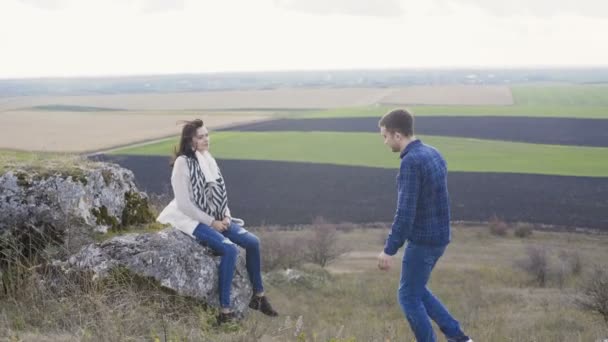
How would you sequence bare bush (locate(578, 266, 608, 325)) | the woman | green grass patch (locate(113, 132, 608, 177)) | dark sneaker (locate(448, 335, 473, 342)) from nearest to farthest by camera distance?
dark sneaker (locate(448, 335, 473, 342)), the woman, bare bush (locate(578, 266, 608, 325)), green grass patch (locate(113, 132, 608, 177))

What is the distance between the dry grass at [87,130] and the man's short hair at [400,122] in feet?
135

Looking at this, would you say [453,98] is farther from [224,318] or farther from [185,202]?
[224,318]

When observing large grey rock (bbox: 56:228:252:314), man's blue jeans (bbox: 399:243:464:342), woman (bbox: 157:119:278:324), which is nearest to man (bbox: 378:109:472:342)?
man's blue jeans (bbox: 399:243:464:342)


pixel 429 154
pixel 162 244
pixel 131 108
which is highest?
pixel 429 154

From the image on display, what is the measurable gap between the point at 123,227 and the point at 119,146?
51544mm

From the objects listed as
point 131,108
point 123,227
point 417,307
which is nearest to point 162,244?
point 123,227

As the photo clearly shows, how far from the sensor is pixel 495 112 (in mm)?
85938

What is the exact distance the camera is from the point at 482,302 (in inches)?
585

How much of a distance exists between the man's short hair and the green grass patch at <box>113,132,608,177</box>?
40353mm

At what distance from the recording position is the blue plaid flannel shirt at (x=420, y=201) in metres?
4.55

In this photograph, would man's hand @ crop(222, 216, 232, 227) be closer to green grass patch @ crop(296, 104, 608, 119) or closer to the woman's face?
the woman's face

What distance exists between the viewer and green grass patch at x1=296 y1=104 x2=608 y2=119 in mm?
81688

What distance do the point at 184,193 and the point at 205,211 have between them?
0.30m

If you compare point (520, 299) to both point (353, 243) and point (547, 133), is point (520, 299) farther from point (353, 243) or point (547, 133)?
point (547, 133)
